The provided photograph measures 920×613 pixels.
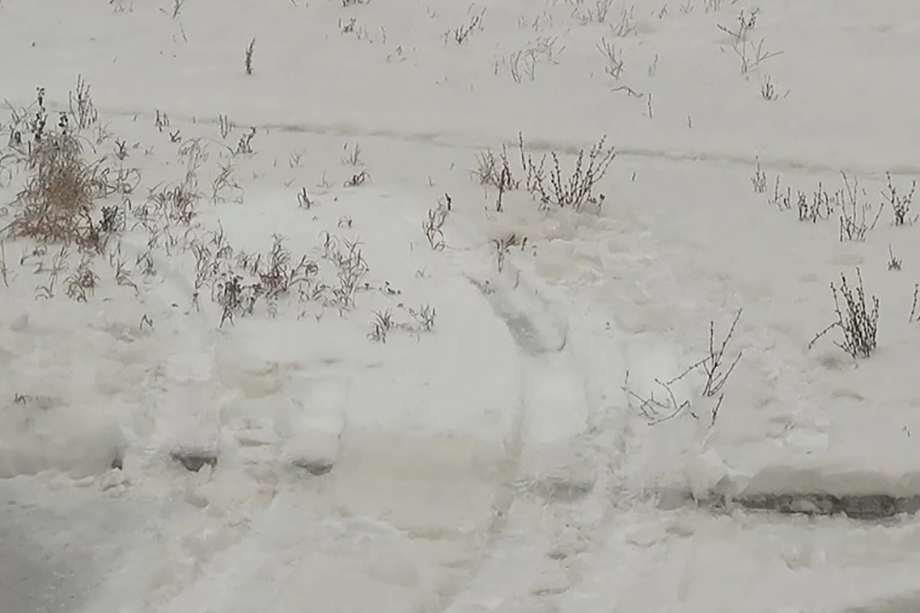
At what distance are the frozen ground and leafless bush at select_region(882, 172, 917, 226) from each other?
0.32 feet

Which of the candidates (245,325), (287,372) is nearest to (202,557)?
(287,372)

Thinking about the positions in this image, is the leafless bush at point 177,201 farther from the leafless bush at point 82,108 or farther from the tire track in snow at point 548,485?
the tire track in snow at point 548,485

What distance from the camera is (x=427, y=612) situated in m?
3.57

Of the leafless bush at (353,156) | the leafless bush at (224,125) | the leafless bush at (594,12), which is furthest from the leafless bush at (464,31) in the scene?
the leafless bush at (353,156)

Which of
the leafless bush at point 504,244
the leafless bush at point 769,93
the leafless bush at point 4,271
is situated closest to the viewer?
the leafless bush at point 4,271

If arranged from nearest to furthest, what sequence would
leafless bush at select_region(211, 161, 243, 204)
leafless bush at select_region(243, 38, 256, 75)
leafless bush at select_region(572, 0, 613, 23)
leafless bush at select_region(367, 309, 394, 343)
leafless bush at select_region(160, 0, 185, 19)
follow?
leafless bush at select_region(367, 309, 394, 343) < leafless bush at select_region(211, 161, 243, 204) < leafless bush at select_region(243, 38, 256, 75) < leafless bush at select_region(572, 0, 613, 23) < leafless bush at select_region(160, 0, 185, 19)

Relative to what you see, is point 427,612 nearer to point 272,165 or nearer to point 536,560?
point 536,560

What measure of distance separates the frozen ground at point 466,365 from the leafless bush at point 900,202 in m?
0.10

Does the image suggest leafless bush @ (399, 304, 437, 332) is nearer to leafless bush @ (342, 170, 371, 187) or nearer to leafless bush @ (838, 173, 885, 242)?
leafless bush @ (342, 170, 371, 187)

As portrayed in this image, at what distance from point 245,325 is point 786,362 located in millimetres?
2660

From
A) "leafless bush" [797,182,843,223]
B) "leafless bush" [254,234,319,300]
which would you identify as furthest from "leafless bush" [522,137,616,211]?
"leafless bush" [254,234,319,300]

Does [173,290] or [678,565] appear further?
[173,290]

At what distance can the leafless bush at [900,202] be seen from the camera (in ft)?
20.4

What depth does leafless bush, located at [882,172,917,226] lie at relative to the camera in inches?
245
